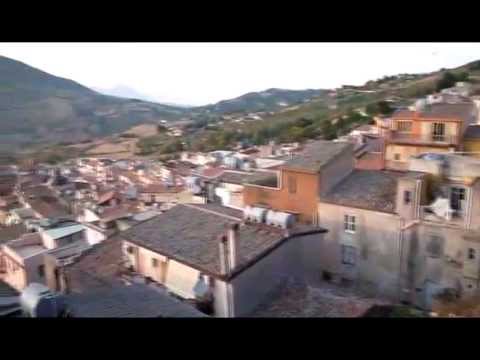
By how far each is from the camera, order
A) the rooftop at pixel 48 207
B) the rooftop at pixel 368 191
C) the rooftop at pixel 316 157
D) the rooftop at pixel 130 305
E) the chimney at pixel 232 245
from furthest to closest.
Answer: the rooftop at pixel 48 207, the rooftop at pixel 316 157, the rooftop at pixel 368 191, the chimney at pixel 232 245, the rooftop at pixel 130 305

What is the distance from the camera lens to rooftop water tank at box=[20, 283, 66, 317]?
4.65 feet

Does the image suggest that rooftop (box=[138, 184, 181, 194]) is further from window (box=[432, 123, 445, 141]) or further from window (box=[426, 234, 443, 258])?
window (box=[426, 234, 443, 258])

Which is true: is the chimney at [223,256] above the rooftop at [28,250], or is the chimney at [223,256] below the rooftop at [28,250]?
above

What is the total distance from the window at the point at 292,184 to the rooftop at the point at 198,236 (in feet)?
5.84

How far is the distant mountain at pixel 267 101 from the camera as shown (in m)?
31.4

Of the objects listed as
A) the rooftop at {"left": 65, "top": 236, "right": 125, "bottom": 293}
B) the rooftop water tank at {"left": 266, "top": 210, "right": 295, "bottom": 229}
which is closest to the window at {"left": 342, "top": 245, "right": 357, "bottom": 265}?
the rooftop water tank at {"left": 266, "top": 210, "right": 295, "bottom": 229}

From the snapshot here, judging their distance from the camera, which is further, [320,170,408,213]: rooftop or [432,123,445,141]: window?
[432,123,445,141]: window

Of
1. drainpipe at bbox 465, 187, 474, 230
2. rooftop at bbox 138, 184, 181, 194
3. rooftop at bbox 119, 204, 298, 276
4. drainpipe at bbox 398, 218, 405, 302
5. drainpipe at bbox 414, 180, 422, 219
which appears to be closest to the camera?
rooftop at bbox 119, 204, 298, 276

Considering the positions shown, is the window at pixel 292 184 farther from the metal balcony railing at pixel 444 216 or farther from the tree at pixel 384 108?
the tree at pixel 384 108

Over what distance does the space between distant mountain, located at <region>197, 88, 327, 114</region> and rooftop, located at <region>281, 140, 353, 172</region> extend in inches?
875

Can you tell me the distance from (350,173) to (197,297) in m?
4.51

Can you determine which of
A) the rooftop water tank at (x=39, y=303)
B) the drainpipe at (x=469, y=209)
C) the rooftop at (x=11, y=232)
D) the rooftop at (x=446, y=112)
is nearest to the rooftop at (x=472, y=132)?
the rooftop at (x=446, y=112)
